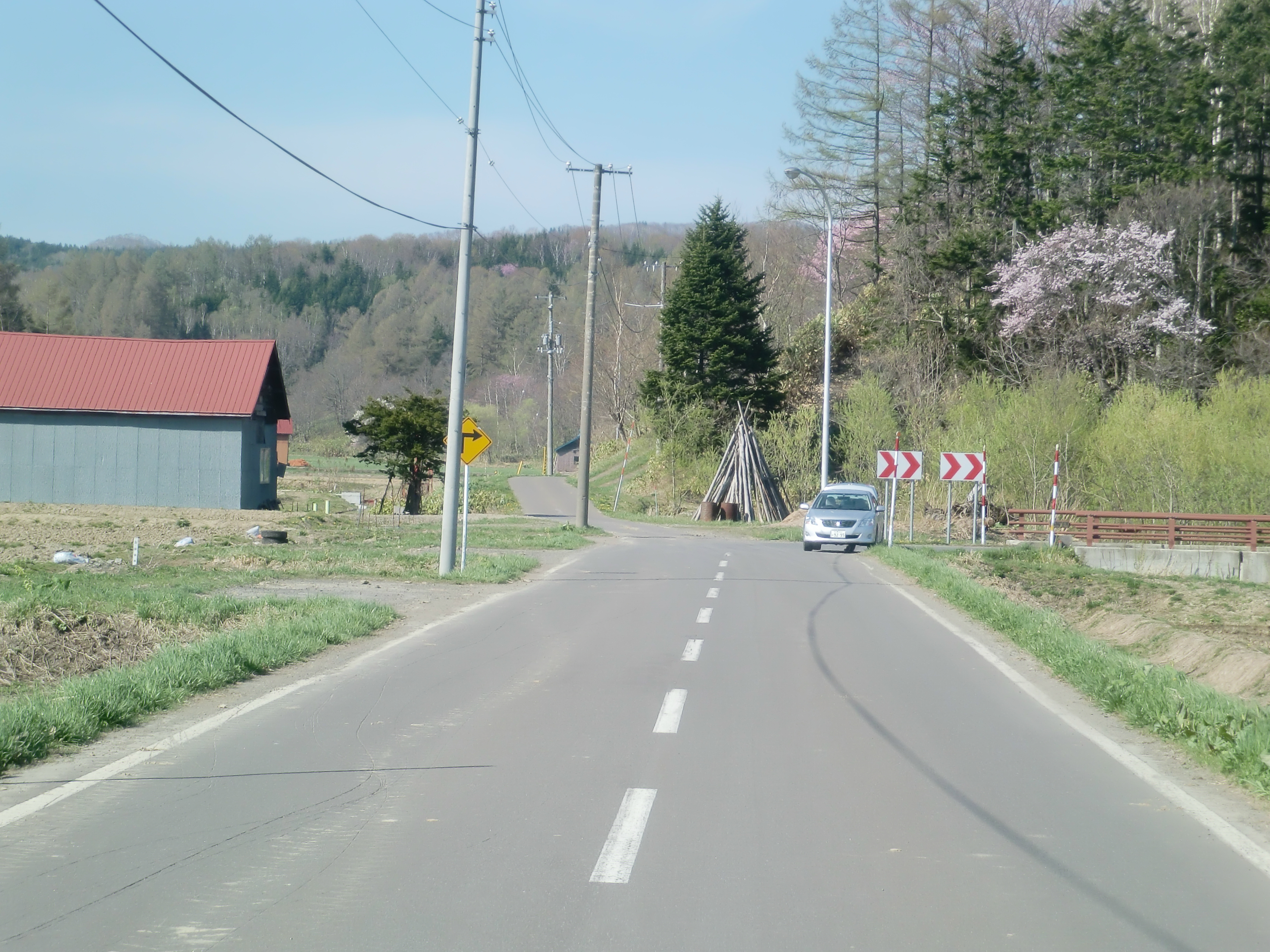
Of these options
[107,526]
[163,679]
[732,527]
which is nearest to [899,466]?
[732,527]

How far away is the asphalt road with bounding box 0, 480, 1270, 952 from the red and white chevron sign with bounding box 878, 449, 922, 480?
1774 cm

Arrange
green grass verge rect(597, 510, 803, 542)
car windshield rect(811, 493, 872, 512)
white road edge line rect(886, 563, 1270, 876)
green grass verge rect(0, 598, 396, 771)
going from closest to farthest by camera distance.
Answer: white road edge line rect(886, 563, 1270, 876), green grass verge rect(0, 598, 396, 771), car windshield rect(811, 493, 872, 512), green grass verge rect(597, 510, 803, 542)

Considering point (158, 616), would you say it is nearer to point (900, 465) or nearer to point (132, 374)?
point (900, 465)

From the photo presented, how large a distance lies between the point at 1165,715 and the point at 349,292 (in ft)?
441

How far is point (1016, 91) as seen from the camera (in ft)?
153

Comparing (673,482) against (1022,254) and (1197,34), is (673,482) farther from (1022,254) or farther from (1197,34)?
(1197,34)

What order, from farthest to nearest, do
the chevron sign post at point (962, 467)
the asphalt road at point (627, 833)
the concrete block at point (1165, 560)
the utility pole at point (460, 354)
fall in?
the chevron sign post at point (962, 467) → the concrete block at point (1165, 560) → the utility pole at point (460, 354) → the asphalt road at point (627, 833)

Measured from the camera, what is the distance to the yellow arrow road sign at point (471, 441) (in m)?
19.6

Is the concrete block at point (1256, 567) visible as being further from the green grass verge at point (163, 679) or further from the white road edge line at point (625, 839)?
the white road edge line at point (625, 839)

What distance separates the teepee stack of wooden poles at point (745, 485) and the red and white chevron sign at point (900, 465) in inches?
695

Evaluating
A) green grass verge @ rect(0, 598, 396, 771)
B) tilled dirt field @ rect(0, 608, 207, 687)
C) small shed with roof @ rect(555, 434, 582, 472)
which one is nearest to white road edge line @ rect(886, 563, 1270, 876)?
green grass verge @ rect(0, 598, 396, 771)

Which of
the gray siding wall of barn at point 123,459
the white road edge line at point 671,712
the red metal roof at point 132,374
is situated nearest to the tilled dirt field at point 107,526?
the gray siding wall of barn at point 123,459

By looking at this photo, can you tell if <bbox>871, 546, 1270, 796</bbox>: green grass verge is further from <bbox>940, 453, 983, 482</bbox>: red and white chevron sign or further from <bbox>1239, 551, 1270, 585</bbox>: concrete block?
<bbox>1239, 551, 1270, 585</bbox>: concrete block

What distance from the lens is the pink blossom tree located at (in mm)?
40625
